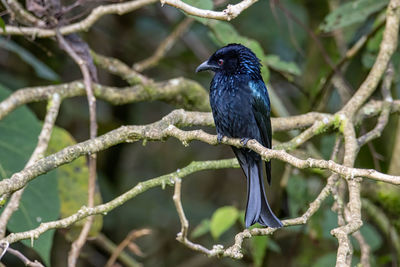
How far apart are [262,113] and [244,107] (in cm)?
11

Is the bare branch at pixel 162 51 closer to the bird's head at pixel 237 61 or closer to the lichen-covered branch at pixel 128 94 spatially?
the lichen-covered branch at pixel 128 94

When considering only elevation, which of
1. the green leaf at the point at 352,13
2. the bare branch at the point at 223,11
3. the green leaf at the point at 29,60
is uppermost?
the green leaf at the point at 352,13

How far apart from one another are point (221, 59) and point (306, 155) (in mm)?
819

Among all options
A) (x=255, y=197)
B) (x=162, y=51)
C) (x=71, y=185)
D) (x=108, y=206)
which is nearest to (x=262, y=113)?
(x=255, y=197)

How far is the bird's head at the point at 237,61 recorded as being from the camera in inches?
132

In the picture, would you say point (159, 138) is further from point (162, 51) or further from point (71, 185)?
point (162, 51)

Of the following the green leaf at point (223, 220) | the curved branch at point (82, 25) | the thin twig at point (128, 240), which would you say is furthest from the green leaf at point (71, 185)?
the green leaf at point (223, 220)

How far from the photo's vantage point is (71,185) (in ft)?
11.7

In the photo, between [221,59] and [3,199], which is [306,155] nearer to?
[221,59]

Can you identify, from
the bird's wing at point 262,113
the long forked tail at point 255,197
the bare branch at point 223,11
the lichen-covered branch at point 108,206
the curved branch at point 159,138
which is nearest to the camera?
the curved branch at point 159,138

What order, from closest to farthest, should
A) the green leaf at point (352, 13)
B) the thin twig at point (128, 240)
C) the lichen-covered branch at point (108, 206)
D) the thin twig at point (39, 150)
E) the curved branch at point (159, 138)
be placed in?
the curved branch at point (159, 138), the lichen-covered branch at point (108, 206), the thin twig at point (39, 150), the thin twig at point (128, 240), the green leaf at point (352, 13)

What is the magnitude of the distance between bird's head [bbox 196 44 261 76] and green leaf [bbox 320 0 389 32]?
80cm

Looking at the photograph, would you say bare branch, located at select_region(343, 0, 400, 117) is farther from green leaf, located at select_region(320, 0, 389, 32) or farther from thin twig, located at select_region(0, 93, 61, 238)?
thin twig, located at select_region(0, 93, 61, 238)

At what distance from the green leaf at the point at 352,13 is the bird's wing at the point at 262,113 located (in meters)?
0.94
